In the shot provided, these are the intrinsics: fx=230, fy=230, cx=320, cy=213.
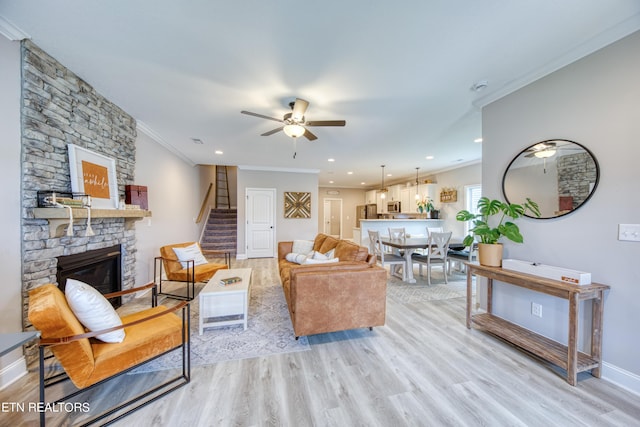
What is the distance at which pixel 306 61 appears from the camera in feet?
6.68

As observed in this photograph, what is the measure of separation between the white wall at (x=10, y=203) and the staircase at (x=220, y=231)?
15.3 feet

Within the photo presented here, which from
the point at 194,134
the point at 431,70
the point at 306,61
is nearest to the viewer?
the point at 306,61

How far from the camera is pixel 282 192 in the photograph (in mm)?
6785

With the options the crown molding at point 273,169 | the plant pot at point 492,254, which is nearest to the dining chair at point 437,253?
the plant pot at point 492,254

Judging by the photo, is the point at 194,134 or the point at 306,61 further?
the point at 194,134

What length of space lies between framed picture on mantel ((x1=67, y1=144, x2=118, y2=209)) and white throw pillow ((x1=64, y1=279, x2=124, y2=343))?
4.28 feet

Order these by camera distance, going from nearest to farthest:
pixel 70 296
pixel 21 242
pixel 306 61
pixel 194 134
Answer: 1. pixel 70 296
2. pixel 21 242
3. pixel 306 61
4. pixel 194 134

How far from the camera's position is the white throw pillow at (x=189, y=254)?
3658mm

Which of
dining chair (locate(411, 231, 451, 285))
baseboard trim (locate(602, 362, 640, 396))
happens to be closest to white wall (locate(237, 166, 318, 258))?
dining chair (locate(411, 231, 451, 285))

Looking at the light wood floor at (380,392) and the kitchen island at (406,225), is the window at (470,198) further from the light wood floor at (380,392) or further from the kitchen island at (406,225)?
the light wood floor at (380,392)

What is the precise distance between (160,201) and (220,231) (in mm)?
3243

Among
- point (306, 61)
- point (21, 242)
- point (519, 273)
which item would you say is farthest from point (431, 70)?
point (21, 242)

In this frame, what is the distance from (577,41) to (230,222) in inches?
315

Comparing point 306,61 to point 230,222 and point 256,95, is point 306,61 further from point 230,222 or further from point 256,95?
point 230,222
